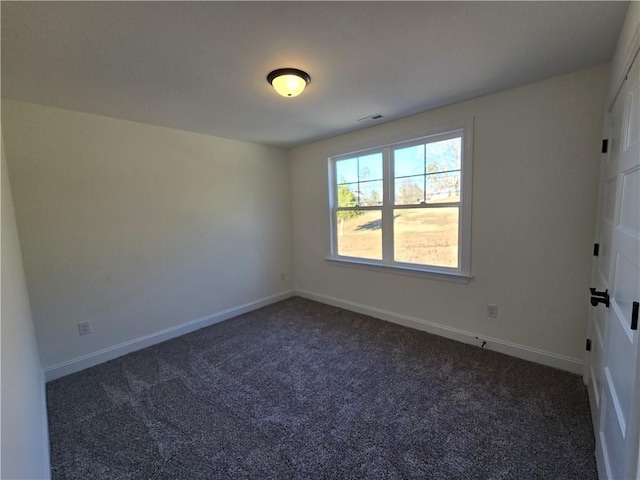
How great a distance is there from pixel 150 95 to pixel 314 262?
279 cm

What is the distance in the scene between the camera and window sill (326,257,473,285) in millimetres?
2795

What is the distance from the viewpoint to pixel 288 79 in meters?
1.90

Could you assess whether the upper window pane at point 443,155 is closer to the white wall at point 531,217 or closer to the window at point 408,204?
the window at point 408,204

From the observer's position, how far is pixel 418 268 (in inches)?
122

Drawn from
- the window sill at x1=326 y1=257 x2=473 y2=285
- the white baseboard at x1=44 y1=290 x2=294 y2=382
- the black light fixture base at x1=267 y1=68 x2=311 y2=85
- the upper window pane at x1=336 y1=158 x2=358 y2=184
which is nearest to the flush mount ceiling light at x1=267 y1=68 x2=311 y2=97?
the black light fixture base at x1=267 y1=68 x2=311 y2=85

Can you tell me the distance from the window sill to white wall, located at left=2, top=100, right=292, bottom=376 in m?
1.24

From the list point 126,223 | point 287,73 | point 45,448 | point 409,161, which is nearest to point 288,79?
point 287,73

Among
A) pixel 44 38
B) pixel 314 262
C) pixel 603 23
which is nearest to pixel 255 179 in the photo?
pixel 314 262

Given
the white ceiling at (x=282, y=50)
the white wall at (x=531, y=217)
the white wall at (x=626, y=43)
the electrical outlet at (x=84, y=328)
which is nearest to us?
the white wall at (x=626, y=43)

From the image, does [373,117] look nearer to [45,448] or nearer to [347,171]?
[347,171]

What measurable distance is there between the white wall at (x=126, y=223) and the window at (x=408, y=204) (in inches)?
47.5

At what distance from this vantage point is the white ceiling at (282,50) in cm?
138

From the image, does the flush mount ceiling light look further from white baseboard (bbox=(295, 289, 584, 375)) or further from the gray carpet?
white baseboard (bbox=(295, 289, 584, 375))

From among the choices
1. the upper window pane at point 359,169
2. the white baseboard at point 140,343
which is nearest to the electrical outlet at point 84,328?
the white baseboard at point 140,343
